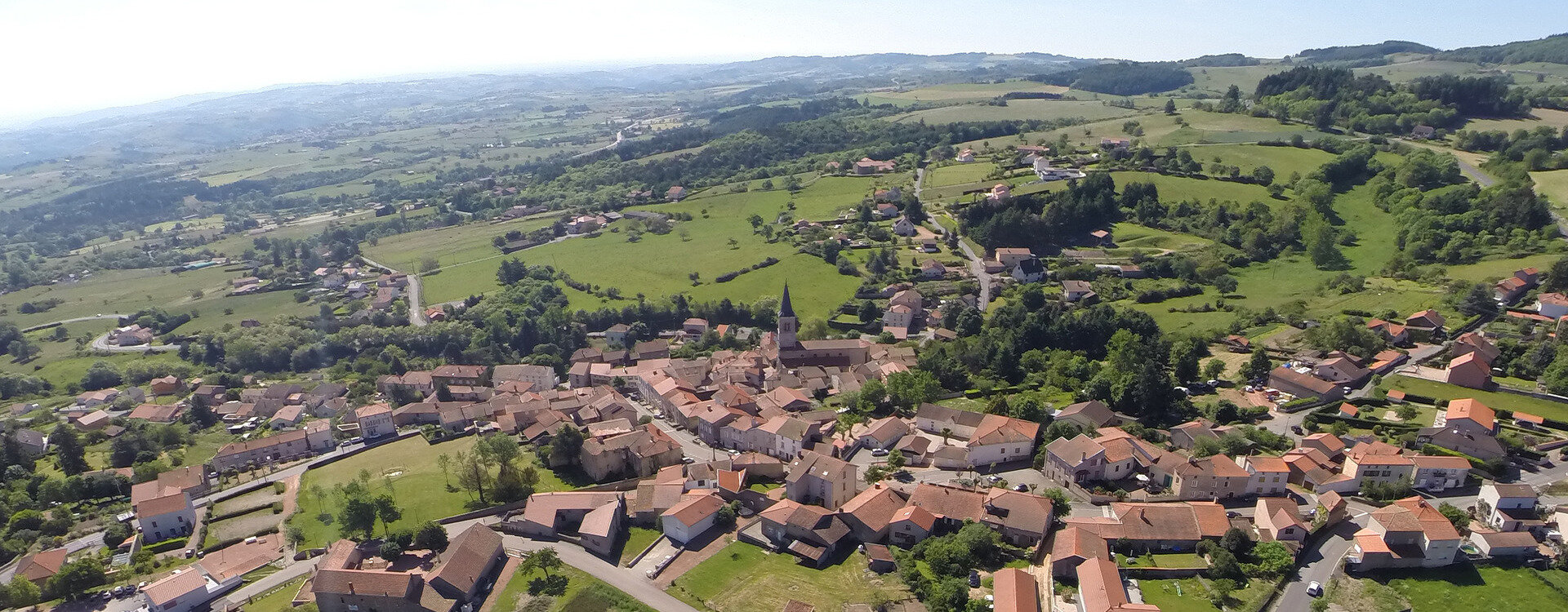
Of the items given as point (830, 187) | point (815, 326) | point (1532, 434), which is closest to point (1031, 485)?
point (1532, 434)

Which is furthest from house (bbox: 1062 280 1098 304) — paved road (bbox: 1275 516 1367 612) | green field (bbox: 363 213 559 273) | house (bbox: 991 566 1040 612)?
green field (bbox: 363 213 559 273)

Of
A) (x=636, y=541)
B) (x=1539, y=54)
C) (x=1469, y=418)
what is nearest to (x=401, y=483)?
(x=636, y=541)

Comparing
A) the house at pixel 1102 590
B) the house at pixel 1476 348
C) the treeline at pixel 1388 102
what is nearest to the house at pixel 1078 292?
the house at pixel 1476 348

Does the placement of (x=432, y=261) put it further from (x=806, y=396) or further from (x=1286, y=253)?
(x=1286, y=253)

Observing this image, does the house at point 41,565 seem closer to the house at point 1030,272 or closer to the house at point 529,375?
the house at point 529,375

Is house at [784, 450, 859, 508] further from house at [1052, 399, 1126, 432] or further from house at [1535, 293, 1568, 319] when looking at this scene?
house at [1535, 293, 1568, 319]

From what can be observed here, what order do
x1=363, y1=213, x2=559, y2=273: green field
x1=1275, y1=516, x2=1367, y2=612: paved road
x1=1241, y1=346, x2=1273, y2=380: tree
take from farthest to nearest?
x1=363, y1=213, x2=559, y2=273: green field, x1=1241, y1=346, x2=1273, y2=380: tree, x1=1275, y1=516, x2=1367, y2=612: paved road
